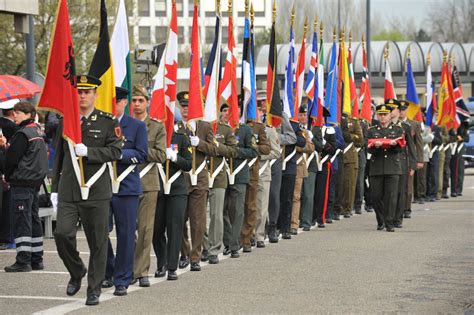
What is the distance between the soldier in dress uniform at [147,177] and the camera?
518 inches

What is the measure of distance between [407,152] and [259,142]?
509cm

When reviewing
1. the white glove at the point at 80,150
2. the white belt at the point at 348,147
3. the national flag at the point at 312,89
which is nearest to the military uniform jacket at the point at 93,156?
the white glove at the point at 80,150

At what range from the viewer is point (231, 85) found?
57.3 feet

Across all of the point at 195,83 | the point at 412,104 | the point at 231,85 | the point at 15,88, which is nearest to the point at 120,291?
the point at 195,83

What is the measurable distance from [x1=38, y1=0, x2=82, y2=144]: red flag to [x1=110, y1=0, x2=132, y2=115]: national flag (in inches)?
68.7

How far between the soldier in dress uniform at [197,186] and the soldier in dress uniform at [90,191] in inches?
103

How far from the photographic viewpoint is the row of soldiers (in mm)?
11758

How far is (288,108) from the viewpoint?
64.8 ft

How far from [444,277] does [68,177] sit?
4186 millimetres

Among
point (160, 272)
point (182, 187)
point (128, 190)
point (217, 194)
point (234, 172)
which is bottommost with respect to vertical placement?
point (160, 272)

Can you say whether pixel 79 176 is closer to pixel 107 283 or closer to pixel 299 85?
pixel 107 283

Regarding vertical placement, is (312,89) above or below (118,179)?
above

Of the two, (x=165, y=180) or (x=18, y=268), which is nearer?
(x=165, y=180)

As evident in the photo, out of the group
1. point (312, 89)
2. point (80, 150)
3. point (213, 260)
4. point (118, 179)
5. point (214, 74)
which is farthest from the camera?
point (312, 89)
